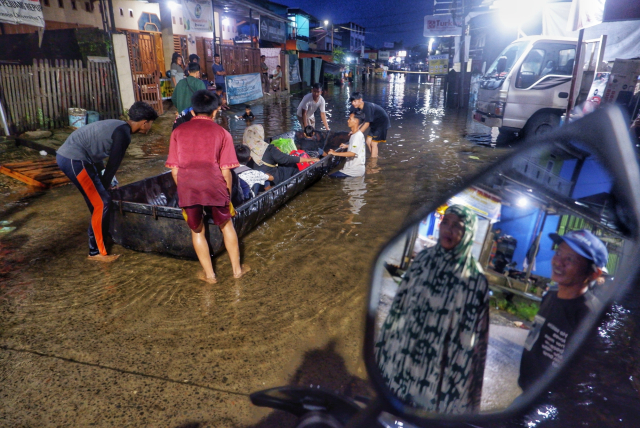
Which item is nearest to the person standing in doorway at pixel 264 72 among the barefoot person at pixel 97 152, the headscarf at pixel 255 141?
the headscarf at pixel 255 141

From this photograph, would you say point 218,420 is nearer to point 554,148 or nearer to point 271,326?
point 271,326

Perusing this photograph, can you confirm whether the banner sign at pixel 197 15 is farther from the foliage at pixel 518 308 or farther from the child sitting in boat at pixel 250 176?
the foliage at pixel 518 308

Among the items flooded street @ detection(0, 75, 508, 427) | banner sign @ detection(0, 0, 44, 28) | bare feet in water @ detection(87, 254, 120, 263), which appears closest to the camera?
flooded street @ detection(0, 75, 508, 427)

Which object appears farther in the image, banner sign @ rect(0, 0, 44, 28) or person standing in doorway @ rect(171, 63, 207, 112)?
banner sign @ rect(0, 0, 44, 28)

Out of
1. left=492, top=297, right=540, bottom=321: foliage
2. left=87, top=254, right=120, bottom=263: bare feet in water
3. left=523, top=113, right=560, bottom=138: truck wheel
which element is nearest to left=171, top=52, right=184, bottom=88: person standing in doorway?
left=87, top=254, right=120, bottom=263: bare feet in water

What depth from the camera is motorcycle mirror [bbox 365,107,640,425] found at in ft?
2.43

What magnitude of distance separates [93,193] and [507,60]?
10.7 m

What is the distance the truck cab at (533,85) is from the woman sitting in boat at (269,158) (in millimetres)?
6659

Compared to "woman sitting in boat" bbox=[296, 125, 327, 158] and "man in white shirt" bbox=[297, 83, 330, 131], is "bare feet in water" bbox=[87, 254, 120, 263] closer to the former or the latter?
"woman sitting in boat" bbox=[296, 125, 327, 158]

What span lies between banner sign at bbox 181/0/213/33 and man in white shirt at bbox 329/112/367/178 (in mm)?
12621

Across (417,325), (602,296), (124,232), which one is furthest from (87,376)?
(602,296)

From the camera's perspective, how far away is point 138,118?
4.23 metres

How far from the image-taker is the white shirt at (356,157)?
25.2ft

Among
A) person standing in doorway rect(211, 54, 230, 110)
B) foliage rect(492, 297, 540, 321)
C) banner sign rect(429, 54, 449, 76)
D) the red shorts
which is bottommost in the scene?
the red shorts
